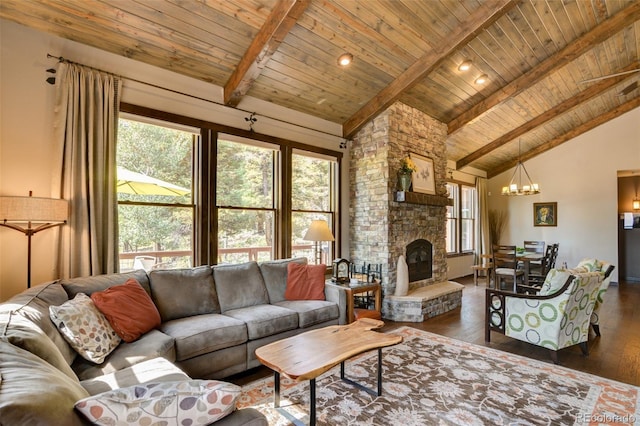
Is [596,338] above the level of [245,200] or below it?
below

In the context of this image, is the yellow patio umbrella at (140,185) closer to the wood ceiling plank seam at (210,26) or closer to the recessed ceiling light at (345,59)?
the wood ceiling plank seam at (210,26)

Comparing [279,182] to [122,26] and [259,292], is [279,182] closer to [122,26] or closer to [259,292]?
[259,292]

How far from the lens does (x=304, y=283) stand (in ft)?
12.8

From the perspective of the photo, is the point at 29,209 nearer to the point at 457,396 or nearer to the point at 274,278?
the point at 274,278

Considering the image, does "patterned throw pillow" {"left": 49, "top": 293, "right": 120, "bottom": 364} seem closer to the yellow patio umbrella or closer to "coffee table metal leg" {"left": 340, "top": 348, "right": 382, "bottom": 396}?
the yellow patio umbrella

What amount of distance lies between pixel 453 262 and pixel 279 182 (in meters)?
5.25

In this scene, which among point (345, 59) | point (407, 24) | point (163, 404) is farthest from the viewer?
point (345, 59)

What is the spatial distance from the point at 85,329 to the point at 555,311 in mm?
3982

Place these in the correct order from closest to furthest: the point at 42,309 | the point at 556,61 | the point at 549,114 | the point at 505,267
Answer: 1. the point at 42,309
2. the point at 556,61
3. the point at 549,114
4. the point at 505,267

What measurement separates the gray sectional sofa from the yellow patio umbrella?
863mm

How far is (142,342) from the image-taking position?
2.41 metres

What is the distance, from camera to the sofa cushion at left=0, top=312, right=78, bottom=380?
150 cm

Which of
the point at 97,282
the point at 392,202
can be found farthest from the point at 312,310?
the point at 392,202

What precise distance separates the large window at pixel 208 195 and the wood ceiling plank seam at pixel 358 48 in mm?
1458
